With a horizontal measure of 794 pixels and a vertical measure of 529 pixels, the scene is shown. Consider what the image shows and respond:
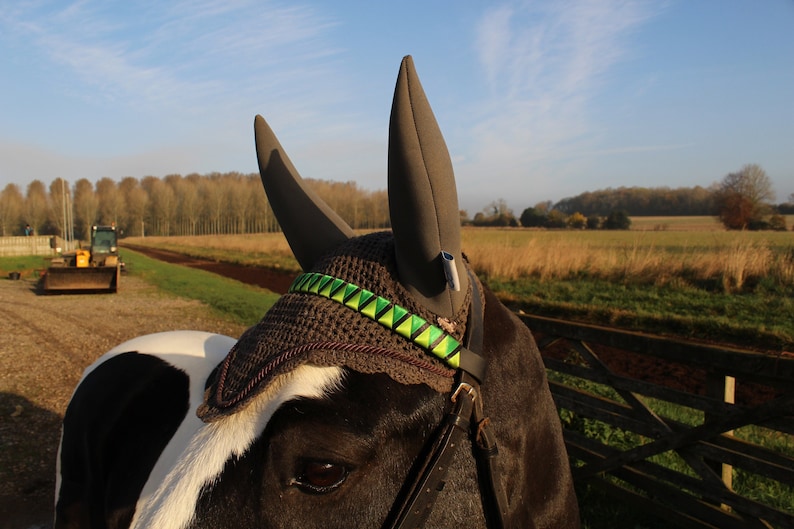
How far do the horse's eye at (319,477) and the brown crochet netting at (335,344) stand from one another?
0.65 ft

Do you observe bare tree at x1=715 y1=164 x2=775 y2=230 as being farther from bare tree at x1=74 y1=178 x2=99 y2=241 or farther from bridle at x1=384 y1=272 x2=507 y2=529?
bare tree at x1=74 y1=178 x2=99 y2=241

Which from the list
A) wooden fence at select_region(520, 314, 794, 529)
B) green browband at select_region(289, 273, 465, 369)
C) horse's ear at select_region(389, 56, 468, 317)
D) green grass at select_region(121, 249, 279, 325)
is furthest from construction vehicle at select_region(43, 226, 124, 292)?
horse's ear at select_region(389, 56, 468, 317)

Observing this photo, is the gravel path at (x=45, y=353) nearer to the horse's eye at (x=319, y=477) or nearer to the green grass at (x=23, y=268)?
the horse's eye at (x=319, y=477)

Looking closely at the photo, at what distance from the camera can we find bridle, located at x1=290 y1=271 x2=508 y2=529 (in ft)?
3.62

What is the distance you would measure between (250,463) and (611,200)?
3192 inches

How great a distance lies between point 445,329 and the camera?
1.19 meters

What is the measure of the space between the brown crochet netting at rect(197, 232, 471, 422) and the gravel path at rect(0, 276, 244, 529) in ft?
14.0

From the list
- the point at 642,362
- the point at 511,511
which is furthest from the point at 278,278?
the point at 511,511

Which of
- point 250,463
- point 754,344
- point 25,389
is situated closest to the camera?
point 250,463

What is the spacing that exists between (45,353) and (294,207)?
1007cm

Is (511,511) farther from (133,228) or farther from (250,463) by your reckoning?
(133,228)

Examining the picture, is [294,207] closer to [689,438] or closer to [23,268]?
[689,438]

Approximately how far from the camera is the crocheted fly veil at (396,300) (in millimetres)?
1054

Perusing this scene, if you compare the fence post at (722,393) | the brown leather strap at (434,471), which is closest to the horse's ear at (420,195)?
the brown leather strap at (434,471)
